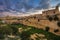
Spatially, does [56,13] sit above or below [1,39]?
above

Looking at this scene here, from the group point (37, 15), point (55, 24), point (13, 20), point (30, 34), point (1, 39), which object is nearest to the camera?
point (1, 39)

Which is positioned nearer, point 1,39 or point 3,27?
point 1,39

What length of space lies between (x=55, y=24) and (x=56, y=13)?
315cm

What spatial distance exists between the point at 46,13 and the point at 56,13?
3197 mm

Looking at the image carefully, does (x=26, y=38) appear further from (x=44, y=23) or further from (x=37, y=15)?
(x=37, y=15)

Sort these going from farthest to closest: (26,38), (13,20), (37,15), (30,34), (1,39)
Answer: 1. (37,15)
2. (13,20)
3. (30,34)
4. (26,38)
5. (1,39)

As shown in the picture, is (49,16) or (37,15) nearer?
(49,16)

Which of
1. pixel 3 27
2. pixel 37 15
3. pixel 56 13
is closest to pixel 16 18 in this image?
pixel 37 15

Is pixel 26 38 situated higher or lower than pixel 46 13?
lower

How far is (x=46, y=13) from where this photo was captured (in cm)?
4497

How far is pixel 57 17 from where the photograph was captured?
4078 centimetres

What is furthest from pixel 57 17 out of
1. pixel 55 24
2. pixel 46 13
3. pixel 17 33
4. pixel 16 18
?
pixel 17 33

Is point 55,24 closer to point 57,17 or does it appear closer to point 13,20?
point 57,17

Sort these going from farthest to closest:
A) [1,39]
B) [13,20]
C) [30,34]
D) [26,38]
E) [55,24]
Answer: [13,20]
[55,24]
[30,34]
[26,38]
[1,39]
